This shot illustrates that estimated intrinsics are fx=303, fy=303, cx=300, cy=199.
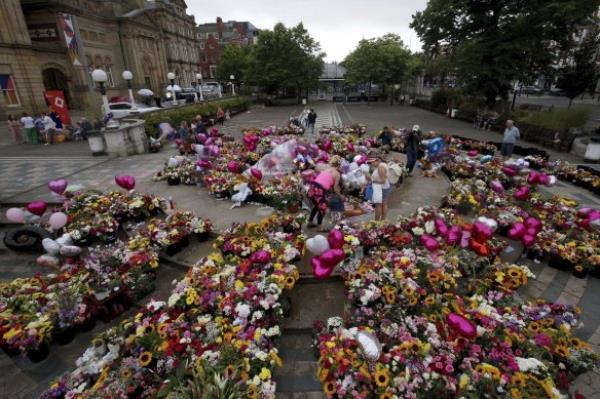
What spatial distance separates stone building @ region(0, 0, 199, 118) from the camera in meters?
21.9

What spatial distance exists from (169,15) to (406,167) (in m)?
52.6

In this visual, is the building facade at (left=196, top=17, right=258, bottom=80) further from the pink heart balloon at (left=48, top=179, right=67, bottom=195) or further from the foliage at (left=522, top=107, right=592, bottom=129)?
the pink heart balloon at (left=48, top=179, right=67, bottom=195)

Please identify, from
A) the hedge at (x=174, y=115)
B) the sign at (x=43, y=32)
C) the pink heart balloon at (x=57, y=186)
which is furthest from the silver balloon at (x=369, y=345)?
the sign at (x=43, y=32)

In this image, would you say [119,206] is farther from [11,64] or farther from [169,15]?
[169,15]

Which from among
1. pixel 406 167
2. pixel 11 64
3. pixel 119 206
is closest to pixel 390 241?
pixel 406 167

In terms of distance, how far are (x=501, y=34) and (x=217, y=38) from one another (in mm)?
67464

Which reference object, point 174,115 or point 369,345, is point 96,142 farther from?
point 369,345

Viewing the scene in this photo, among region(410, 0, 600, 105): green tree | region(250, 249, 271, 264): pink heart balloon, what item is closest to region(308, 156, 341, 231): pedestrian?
region(250, 249, 271, 264): pink heart balloon

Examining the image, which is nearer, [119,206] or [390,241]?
[390,241]

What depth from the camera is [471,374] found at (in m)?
3.20

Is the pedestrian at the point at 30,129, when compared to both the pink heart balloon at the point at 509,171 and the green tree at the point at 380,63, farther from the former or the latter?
the green tree at the point at 380,63

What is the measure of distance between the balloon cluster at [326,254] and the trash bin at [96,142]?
532 inches

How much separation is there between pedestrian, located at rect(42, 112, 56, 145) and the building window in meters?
9.41

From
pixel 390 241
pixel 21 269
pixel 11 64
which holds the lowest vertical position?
pixel 21 269
